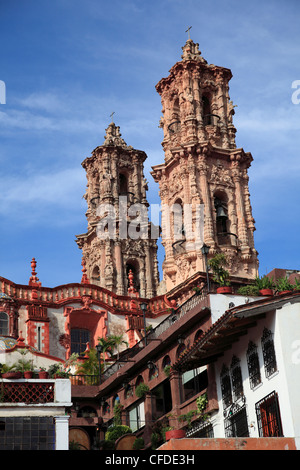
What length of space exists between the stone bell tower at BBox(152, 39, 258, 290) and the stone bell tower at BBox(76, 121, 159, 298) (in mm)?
10370

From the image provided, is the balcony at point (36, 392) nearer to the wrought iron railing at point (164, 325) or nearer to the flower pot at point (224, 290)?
the flower pot at point (224, 290)

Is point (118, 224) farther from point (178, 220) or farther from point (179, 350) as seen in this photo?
point (179, 350)

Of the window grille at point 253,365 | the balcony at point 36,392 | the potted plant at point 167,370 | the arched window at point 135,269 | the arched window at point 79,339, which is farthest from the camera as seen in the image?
the arched window at point 135,269

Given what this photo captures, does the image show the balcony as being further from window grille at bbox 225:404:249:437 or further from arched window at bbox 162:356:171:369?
arched window at bbox 162:356:171:369

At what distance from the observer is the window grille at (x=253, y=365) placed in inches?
1267

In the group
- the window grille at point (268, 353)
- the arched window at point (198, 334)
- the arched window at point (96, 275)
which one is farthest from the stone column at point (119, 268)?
the window grille at point (268, 353)

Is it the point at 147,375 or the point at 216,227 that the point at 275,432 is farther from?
the point at 216,227

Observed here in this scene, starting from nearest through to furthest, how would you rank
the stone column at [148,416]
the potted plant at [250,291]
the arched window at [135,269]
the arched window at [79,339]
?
the potted plant at [250,291] → the stone column at [148,416] → the arched window at [79,339] → the arched window at [135,269]

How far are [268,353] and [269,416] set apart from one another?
2.11m

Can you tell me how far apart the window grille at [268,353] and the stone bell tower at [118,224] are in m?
37.7

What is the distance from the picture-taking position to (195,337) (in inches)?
1550

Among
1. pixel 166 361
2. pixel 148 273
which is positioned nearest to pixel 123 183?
pixel 148 273

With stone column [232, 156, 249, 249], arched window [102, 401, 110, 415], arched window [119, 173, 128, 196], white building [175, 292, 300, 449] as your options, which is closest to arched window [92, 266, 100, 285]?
arched window [119, 173, 128, 196]
